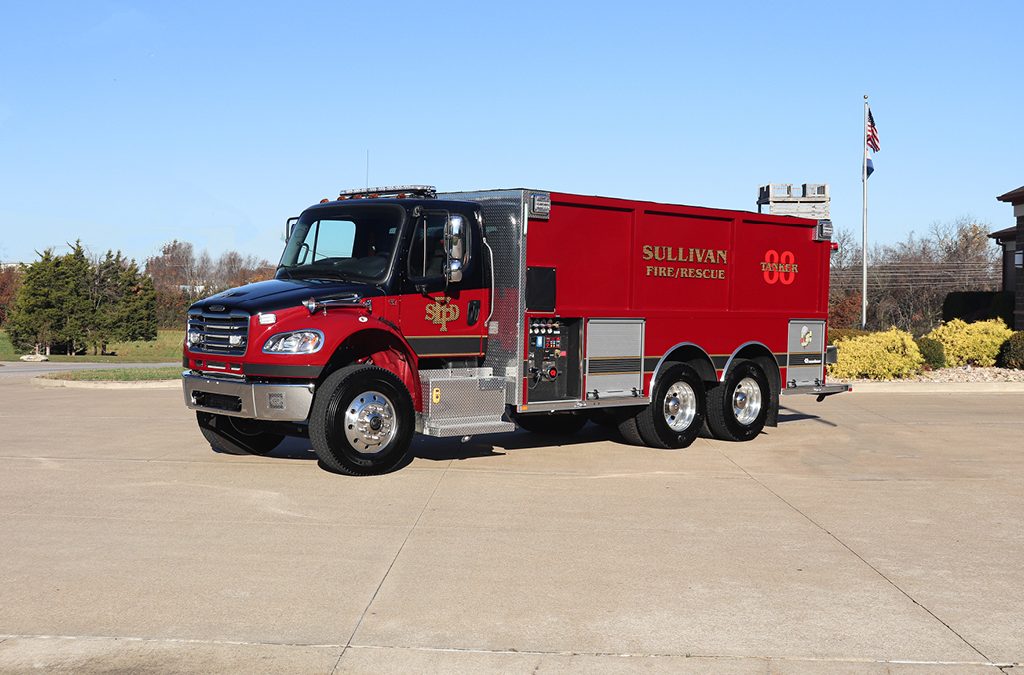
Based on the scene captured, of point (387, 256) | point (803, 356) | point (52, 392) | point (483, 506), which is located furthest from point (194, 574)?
point (52, 392)

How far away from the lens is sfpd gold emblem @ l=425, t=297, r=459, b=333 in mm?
11125

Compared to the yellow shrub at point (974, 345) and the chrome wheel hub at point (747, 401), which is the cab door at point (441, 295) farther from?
the yellow shrub at point (974, 345)

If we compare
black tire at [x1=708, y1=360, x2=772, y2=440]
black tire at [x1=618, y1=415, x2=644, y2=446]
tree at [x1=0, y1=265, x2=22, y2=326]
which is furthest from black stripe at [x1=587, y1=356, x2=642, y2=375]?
tree at [x1=0, y1=265, x2=22, y2=326]

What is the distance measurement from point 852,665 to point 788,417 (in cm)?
1172

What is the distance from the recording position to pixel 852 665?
5.21 metres

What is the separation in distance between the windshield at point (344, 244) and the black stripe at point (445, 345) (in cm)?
Answer: 80

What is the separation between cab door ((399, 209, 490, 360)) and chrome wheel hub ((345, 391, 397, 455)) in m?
0.77

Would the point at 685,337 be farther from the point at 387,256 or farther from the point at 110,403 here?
the point at 110,403

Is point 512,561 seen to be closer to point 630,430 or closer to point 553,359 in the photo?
point 553,359

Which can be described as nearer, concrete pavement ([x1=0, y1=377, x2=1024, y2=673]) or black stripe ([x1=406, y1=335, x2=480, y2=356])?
concrete pavement ([x1=0, y1=377, x2=1024, y2=673])

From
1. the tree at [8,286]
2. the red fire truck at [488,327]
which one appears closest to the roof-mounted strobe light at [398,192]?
the red fire truck at [488,327]

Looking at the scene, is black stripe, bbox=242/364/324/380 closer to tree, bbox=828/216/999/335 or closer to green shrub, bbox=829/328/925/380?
green shrub, bbox=829/328/925/380

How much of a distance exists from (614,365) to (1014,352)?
15628 millimetres

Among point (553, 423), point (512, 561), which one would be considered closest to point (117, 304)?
point (553, 423)
